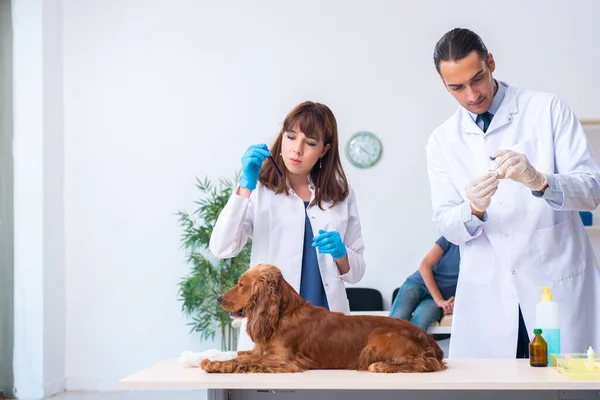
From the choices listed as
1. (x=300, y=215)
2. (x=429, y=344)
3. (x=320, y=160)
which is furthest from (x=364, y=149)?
(x=429, y=344)

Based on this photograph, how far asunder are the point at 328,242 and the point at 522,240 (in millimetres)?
595

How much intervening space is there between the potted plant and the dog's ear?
3450 millimetres

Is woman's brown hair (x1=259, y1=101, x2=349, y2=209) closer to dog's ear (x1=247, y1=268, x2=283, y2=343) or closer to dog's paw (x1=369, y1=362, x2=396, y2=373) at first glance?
dog's ear (x1=247, y1=268, x2=283, y2=343)

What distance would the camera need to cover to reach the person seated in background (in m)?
4.59

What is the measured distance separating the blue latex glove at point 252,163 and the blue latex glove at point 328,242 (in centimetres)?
27

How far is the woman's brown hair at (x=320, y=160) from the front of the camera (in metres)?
2.28

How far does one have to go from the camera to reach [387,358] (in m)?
1.71

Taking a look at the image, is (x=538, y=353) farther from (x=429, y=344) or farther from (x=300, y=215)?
(x=300, y=215)

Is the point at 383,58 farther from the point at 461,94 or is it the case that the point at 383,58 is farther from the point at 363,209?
the point at 461,94

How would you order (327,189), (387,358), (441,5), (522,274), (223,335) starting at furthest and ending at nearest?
(441,5) → (223,335) → (327,189) → (522,274) → (387,358)

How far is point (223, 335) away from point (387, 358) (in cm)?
368

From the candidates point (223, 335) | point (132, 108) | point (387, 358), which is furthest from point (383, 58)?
point (387, 358)

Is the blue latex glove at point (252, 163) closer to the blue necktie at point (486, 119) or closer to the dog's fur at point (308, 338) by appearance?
the dog's fur at point (308, 338)

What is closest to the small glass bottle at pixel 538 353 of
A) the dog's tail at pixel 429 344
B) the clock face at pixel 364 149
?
the dog's tail at pixel 429 344
